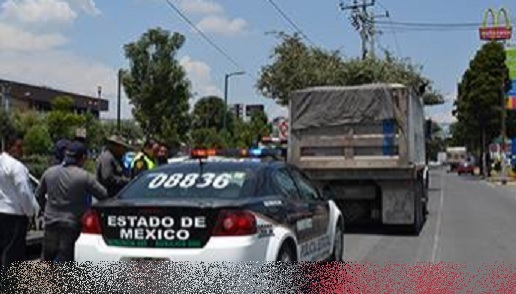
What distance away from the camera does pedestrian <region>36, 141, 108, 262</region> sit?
7.51 metres

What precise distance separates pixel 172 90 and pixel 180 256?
31287 mm

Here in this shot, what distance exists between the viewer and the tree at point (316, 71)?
35.4m

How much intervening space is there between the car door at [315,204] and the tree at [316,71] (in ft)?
85.2

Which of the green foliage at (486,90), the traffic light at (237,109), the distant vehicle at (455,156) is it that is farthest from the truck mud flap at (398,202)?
the traffic light at (237,109)

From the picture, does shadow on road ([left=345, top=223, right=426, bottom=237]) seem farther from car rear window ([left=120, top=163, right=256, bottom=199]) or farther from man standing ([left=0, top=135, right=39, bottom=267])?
man standing ([left=0, top=135, right=39, bottom=267])

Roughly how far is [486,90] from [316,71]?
25.1 metres

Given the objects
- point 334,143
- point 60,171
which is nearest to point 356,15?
Result: point 334,143

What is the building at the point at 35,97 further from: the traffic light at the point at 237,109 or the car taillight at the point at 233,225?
the car taillight at the point at 233,225

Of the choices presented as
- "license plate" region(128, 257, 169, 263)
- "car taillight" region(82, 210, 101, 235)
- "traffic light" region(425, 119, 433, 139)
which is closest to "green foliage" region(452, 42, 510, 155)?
"traffic light" region(425, 119, 433, 139)

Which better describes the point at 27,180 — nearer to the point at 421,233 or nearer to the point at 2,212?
the point at 2,212

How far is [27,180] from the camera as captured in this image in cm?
771

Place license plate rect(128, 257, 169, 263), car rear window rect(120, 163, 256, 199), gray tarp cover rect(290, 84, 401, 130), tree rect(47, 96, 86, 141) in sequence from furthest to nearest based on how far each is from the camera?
tree rect(47, 96, 86, 141), gray tarp cover rect(290, 84, 401, 130), car rear window rect(120, 163, 256, 199), license plate rect(128, 257, 169, 263)

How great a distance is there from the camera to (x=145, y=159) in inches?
465

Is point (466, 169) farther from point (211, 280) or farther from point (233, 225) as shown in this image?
point (211, 280)
